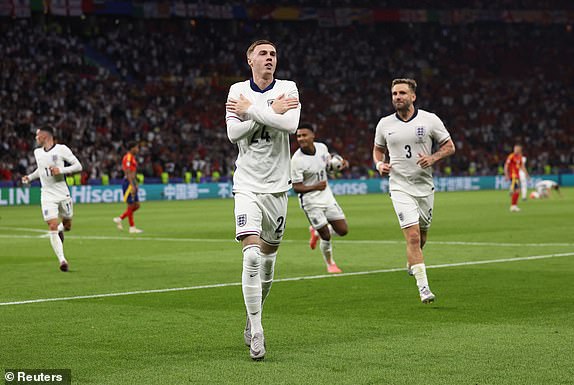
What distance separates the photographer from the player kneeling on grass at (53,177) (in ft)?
56.5

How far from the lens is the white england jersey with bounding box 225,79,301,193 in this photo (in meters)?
8.85

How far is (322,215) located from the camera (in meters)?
16.6

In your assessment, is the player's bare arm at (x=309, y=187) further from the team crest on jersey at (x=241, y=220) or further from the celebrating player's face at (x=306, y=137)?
the team crest on jersey at (x=241, y=220)

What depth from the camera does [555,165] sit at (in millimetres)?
66875

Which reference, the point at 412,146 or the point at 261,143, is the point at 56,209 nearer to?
the point at 412,146

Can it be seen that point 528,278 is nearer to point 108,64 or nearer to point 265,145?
point 265,145

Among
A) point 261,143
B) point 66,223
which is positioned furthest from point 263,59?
point 66,223

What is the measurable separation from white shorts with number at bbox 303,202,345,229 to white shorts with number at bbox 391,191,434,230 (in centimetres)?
343

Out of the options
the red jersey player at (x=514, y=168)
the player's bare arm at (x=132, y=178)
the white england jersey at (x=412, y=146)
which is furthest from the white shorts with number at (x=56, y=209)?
the red jersey player at (x=514, y=168)

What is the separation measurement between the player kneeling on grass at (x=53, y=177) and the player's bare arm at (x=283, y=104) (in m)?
8.94

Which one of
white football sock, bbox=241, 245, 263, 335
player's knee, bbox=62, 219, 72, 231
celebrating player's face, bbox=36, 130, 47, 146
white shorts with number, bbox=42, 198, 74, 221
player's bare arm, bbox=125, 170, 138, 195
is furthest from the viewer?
player's bare arm, bbox=125, 170, 138, 195

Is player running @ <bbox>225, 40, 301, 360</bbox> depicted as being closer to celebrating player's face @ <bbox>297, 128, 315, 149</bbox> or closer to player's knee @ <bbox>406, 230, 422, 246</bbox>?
player's knee @ <bbox>406, 230, 422, 246</bbox>

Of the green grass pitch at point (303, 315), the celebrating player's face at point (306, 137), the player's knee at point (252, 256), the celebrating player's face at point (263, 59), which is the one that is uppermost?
the celebrating player's face at point (263, 59)

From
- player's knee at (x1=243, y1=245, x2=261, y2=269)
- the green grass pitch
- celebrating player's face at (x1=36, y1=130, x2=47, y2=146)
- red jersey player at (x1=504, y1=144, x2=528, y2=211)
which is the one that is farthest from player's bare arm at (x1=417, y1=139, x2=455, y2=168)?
red jersey player at (x1=504, y1=144, x2=528, y2=211)
